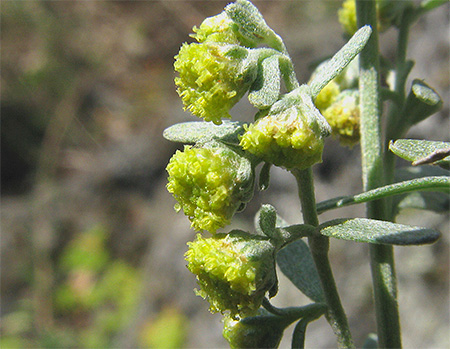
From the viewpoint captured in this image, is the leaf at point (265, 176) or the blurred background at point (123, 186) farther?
the blurred background at point (123, 186)

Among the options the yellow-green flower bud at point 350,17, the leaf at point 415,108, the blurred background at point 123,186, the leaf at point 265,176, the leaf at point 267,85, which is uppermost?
the blurred background at point 123,186

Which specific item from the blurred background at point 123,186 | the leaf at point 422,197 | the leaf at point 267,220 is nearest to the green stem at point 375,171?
the leaf at point 422,197

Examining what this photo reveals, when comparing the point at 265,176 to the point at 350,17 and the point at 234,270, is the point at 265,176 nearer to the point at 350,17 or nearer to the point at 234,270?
the point at 234,270

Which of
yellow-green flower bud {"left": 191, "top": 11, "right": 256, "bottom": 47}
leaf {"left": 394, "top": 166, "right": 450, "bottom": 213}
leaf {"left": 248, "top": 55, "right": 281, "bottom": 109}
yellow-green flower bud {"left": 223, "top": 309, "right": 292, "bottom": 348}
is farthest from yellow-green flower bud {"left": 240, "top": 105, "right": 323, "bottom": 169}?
leaf {"left": 394, "top": 166, "right": 450, "bottom": 213}

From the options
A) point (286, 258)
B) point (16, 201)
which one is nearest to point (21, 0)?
point (16, 201)

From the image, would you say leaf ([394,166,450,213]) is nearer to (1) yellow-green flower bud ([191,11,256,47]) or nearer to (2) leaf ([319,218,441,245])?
(2) leaf ([319,218,441,245])

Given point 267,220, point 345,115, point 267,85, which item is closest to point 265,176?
point 267,220

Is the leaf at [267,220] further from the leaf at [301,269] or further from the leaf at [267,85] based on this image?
the leaf at [301,269]
